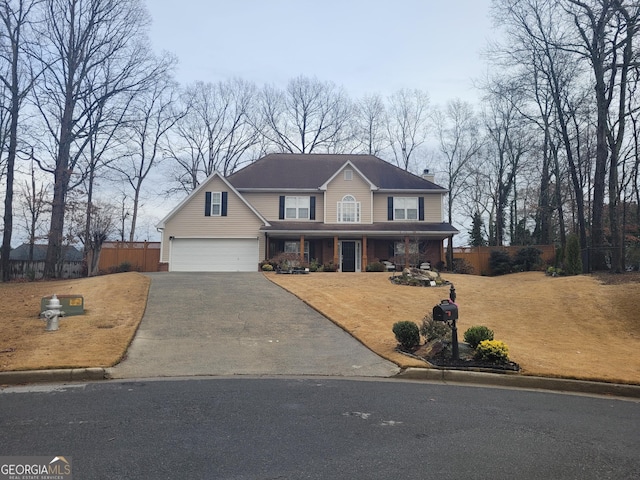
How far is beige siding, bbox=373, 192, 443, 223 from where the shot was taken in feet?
101

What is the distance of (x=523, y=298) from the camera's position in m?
18.2

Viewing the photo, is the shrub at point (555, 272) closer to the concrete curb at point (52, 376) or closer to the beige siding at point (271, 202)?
the beige siding at point (271, 202)

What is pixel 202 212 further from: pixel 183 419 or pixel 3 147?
pixel 183 419

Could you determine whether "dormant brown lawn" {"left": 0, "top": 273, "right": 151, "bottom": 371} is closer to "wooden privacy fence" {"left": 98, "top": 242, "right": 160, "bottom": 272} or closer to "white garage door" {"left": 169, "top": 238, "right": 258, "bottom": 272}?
"white garage door" {"left": 169, "top": 238, "right": 258, "bottom": 272}

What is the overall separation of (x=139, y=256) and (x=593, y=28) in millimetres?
27811

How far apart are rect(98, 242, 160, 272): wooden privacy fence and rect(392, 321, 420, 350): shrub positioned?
74.4ft

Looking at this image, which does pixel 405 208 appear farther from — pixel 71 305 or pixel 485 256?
pixel 71 305

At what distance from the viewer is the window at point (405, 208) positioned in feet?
101

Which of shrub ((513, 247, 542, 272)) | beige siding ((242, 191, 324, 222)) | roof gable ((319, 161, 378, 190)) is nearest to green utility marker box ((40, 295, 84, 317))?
beige siding ((242, 191, 324, 222))

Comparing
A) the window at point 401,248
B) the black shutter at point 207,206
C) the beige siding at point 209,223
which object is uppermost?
the black shutter at point 207,206

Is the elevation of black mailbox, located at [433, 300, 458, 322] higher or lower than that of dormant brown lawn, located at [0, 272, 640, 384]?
higher

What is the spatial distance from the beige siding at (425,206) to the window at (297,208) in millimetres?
4477

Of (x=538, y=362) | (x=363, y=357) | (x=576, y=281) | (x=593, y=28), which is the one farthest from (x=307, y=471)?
(x=593, y=28)

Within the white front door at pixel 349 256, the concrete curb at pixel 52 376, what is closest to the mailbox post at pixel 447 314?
the concrete curb at pixel 52 376
